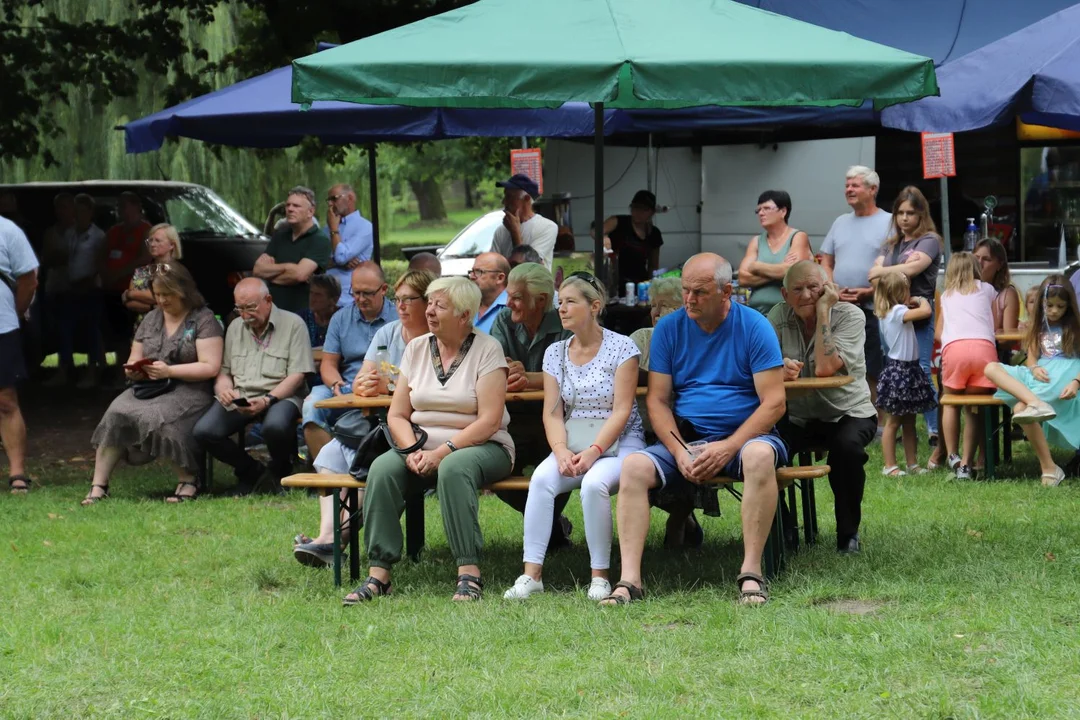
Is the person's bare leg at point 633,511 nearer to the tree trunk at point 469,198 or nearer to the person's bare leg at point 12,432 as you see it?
the person's bare leg at point 12,432

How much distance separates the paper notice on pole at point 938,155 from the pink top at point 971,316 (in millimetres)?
2161

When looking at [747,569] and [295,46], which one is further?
[295,46]

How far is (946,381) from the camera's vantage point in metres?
8.89

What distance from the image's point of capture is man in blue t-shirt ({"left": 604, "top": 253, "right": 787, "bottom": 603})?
5.87m

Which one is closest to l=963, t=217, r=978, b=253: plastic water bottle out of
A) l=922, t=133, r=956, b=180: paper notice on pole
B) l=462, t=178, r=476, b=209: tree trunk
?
l=922, t=133, r=956, b=180: paper notice on pole

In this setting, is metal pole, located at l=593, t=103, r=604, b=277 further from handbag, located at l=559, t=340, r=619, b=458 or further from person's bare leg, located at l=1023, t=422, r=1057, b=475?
person's bare leg, located at l=1023, t=422, r=1057, b=475

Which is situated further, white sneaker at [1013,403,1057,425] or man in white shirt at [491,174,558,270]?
man in white shirt at [491,174,558,270]

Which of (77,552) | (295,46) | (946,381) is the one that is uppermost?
(295,46)

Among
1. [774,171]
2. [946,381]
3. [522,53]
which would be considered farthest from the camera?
[774,171]

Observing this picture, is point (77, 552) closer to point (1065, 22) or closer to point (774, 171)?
point (1065, 22)

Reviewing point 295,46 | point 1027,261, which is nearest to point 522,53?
point 295,46

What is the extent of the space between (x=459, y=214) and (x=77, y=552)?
184 ft

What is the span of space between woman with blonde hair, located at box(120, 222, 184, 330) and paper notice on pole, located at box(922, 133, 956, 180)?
220 inches

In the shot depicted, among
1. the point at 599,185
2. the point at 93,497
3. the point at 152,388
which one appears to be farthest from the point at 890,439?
the point at 93,497
